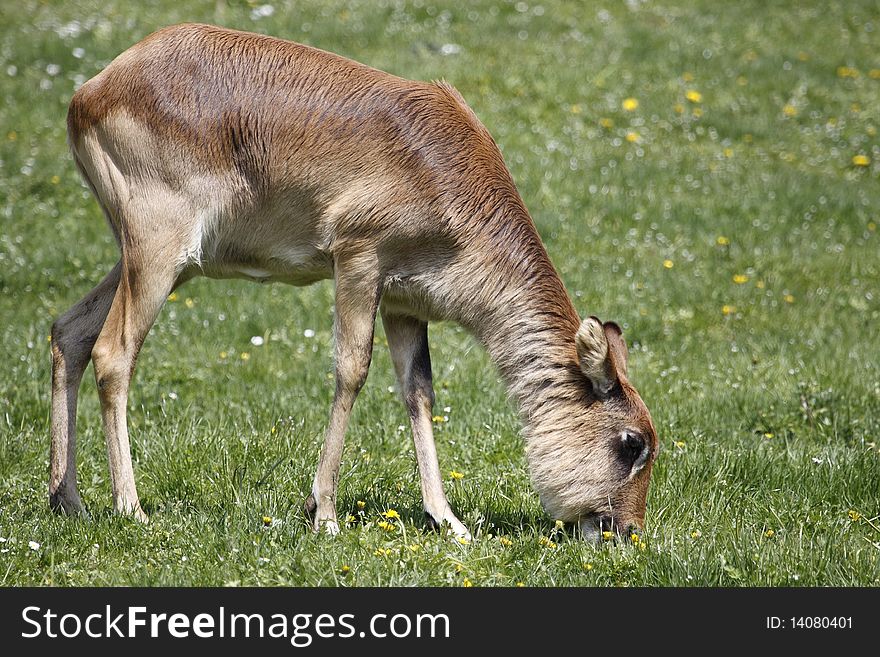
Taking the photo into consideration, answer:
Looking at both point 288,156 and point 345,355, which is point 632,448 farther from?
point 288,156

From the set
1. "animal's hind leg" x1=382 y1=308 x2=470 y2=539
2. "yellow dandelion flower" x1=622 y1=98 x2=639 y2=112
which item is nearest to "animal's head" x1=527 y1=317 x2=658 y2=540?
"animal's hind leg" x1=382 y1=308 x2=470 y2=539

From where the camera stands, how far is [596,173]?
1132 cm

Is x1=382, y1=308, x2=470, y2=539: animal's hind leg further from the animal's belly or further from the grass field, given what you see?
the animal's belly

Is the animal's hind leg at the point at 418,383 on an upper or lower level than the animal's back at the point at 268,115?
lower

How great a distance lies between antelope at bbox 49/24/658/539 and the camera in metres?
5.15

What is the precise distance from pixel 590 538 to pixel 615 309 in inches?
153

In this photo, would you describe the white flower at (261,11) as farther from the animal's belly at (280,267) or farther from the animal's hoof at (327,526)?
the animal's hoof at (327,526)

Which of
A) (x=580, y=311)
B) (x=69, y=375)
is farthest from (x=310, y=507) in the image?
(x=580, y=311)

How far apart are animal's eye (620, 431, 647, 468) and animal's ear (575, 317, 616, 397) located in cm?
23

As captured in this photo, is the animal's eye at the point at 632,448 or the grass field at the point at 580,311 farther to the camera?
the animal's eye at the point at 632,448

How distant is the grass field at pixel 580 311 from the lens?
4.86m

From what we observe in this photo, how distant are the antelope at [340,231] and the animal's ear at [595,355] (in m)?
0.02

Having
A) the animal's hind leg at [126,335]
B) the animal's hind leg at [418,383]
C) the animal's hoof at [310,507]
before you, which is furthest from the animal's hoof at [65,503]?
the animal's hind leg at [418,383]
